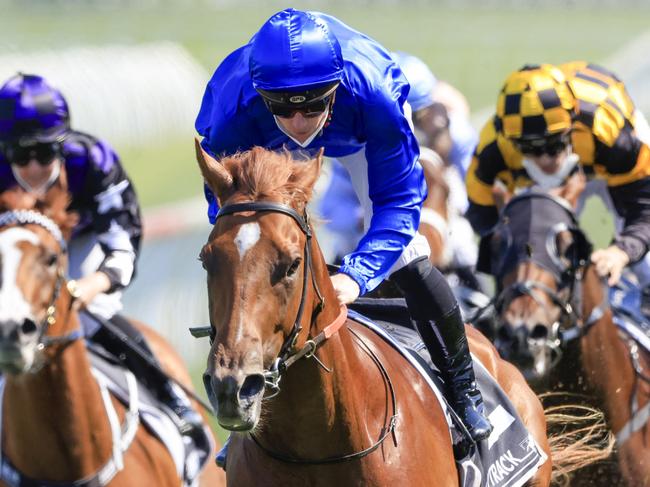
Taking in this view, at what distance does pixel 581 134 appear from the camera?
6.45 m

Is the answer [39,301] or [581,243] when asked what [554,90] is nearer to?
[581,243]

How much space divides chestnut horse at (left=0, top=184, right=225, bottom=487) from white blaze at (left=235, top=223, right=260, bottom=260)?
1.70 metres

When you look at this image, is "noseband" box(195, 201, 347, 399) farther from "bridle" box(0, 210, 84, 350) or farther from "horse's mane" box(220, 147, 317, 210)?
"bridle" box(0, 210, 84, 350)

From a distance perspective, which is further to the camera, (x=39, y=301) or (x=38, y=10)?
(x=38, y=10)

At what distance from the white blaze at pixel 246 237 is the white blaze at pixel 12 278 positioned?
1.70 meters

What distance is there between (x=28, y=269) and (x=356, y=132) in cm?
141

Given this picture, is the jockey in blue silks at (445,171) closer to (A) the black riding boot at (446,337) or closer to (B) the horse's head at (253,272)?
(A) the black riding boot at (446,337)

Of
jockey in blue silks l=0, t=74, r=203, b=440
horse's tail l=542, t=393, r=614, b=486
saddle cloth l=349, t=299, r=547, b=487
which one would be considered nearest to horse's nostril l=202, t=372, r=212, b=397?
saddle cloth l=349, t=299, r=547, b=487

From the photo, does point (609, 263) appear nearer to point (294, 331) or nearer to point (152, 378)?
point (152, 378)

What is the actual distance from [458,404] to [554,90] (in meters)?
2.29

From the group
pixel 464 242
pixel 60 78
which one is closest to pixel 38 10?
pixel 60 78

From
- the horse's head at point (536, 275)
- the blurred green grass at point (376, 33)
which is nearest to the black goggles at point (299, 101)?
the horse's head at point (536, 275)

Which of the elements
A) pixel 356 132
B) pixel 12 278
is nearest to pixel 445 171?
pixel 12 278

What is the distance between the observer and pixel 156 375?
6.09 metres
